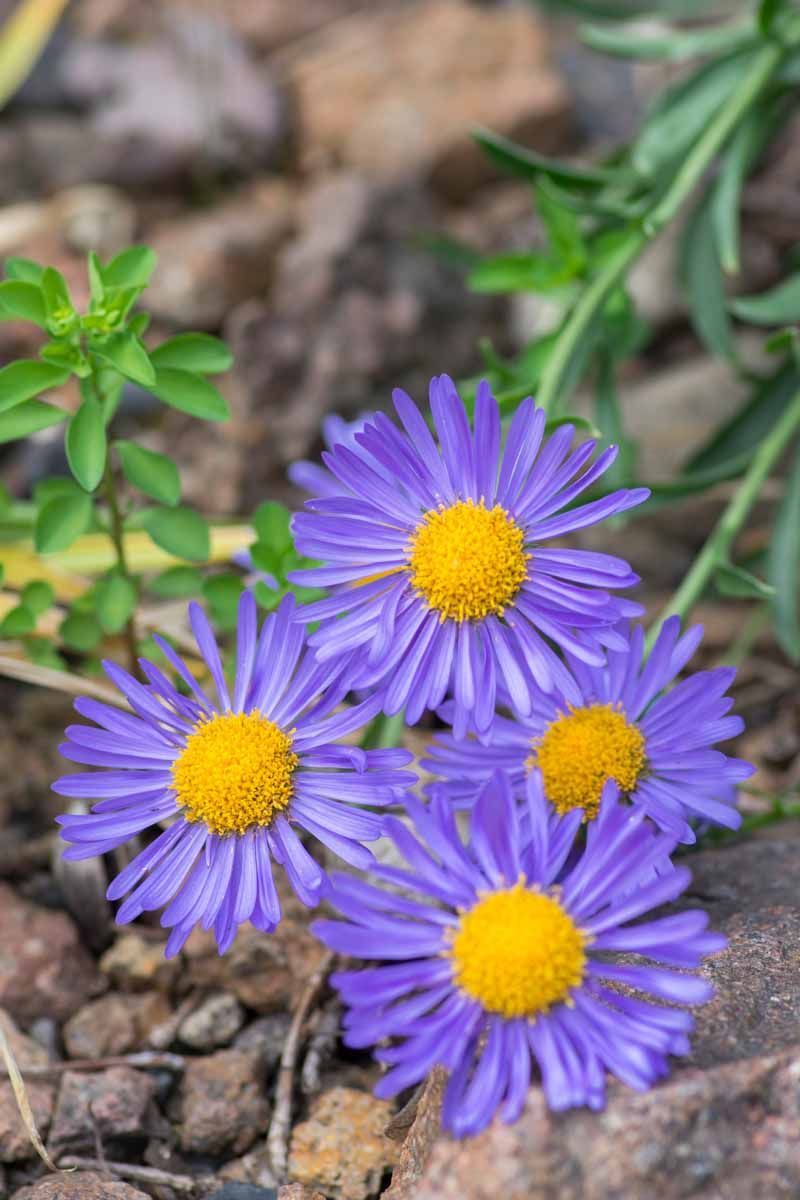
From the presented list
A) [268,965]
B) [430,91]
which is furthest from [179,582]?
[430,91]

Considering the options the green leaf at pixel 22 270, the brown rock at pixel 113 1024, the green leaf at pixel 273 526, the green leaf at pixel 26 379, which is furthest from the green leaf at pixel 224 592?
the brown rock at pixel 113 1024

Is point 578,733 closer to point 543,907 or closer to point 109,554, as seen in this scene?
point 543,907

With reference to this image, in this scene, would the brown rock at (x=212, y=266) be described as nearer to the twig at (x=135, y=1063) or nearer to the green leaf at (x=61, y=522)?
the green leaf at (x=61, y=522)

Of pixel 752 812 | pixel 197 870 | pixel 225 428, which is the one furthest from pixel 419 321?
pixel 197 870

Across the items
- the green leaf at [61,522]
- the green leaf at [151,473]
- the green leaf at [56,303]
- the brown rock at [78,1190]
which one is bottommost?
the brown rock at [78,1190]

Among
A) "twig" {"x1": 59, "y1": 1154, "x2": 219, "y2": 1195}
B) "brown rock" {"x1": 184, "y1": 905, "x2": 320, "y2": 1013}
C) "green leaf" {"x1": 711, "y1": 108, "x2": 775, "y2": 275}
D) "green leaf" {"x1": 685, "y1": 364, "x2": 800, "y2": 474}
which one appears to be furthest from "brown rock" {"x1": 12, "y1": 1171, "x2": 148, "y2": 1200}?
"green leaf" {"x1": 711, "y1": 108, "x2": 775, "y2": 275}

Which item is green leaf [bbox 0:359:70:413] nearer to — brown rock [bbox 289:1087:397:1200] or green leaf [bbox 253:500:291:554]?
green leaf [bbox 253:500:291:554]

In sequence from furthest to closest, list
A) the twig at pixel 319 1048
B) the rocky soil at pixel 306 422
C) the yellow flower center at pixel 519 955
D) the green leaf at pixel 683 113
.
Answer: the green leaf at pixel 683 113, the twig at pixel 319 1048, the rocky soil at pixel 306 422, the yellow flower center at pixel 519 955
